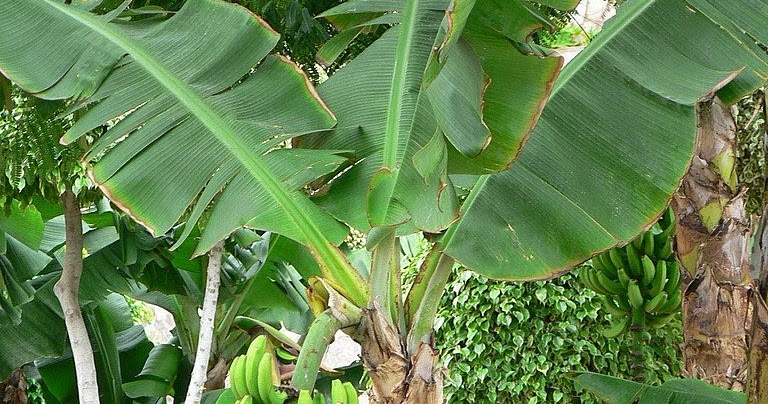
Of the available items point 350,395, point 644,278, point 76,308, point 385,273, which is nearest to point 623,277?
point 644,278

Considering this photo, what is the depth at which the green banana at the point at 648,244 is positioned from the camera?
2.44 m

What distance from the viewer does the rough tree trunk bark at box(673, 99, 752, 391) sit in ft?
6.08

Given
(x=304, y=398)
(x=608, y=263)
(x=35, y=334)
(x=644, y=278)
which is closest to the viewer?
(x=304, y=398)

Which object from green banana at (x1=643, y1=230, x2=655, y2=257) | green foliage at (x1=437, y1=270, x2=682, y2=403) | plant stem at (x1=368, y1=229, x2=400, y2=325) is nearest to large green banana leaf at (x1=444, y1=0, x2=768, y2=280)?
plant stem at (x1=368, y1=229, x2=400, y2=325)

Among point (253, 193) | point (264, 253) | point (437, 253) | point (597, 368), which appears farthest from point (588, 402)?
point (253, 193)

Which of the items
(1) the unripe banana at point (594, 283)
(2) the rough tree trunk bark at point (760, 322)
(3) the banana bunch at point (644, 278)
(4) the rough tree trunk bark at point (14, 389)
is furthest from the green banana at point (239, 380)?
(4) the rough tree trunk bark at point (14, 389)

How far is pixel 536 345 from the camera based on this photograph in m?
3.15

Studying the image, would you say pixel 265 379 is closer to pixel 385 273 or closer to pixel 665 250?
pixel 385 273

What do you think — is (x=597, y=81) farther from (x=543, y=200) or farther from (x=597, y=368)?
(x=597, y=368)

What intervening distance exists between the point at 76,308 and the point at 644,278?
5.72 ft

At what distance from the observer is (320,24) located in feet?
7.53

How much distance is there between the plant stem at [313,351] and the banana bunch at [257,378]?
1.4 inches

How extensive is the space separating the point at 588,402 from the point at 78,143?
2.07 m

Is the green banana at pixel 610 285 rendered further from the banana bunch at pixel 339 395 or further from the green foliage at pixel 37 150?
the green foliage at pixel 37 150
